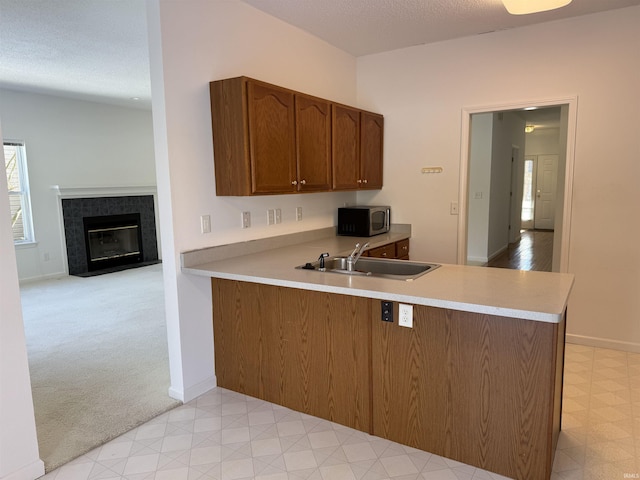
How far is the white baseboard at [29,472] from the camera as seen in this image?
194 cm

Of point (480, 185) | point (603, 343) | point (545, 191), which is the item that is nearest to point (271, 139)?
point (603, 343)

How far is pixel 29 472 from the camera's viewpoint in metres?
2.00

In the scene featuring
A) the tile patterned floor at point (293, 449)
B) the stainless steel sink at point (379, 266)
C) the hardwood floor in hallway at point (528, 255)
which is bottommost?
the tile patterned floor at point (293, 449)

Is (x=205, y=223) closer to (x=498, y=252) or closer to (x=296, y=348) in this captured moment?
(x=296, y=348)

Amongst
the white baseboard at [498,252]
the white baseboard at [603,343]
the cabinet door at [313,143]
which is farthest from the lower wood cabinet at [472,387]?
the white baseboard at [498,252]

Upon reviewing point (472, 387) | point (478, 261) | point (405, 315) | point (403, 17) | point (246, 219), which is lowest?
point (478, 261)

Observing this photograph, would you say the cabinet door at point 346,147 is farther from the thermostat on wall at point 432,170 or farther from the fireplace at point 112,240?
the fireplace at point 112,240

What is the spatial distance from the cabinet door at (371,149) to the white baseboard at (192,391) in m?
2.11

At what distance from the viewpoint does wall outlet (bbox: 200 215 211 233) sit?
9.18 feet

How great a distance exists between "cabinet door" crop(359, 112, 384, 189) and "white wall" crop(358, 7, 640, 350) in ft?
0.83

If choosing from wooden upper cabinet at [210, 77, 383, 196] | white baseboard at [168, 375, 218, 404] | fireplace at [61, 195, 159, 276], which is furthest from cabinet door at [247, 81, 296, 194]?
fireplace at [61, 195, 159, 276]

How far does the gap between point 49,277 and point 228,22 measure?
5.12 metres

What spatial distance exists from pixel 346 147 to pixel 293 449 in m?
2.41

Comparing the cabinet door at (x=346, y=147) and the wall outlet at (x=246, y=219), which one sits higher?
the cabinet door at (x=346, y=147)
